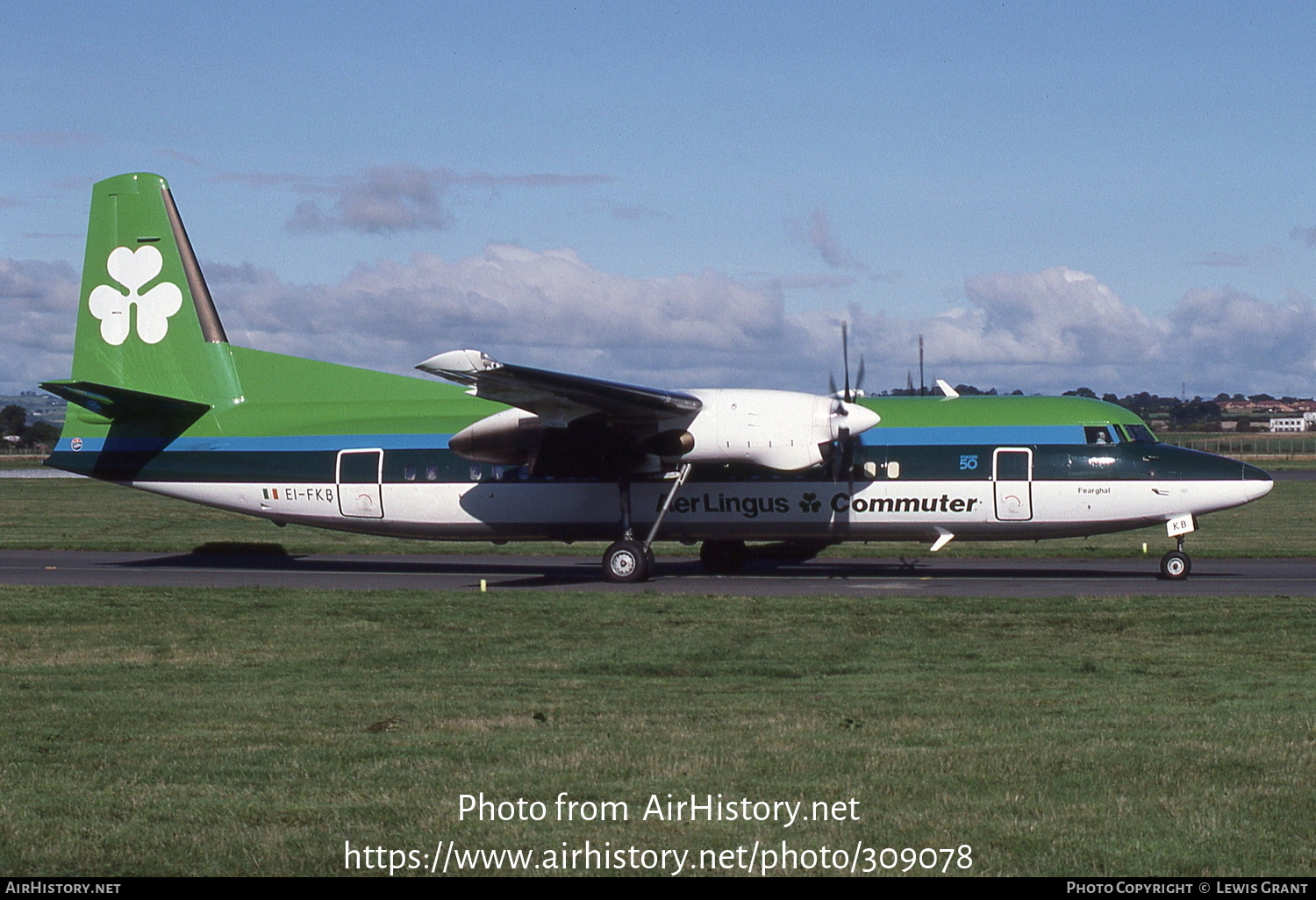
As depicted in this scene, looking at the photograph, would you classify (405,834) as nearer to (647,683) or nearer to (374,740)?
(374,740)

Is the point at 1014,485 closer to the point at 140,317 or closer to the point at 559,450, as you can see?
the point at 559,450

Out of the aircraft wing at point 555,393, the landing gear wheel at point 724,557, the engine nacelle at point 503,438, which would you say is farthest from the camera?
the landing gear wheel at point 724,557

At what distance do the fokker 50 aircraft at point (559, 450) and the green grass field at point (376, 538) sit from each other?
20.0ft

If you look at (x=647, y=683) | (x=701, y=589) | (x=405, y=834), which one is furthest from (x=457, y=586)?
(x=405, y=834)

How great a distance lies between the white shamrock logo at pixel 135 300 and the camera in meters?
25.6

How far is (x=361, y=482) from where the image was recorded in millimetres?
24297

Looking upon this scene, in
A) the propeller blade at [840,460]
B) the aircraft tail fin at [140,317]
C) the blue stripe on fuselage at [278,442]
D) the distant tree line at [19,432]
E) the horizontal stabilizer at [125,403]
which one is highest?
the distant tree line at [19,432]

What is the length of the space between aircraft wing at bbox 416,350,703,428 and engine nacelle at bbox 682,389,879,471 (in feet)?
1.69

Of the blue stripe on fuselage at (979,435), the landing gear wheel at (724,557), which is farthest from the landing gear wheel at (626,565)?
the blue stripe on fuselage at (979,435)

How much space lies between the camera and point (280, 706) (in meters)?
11.2

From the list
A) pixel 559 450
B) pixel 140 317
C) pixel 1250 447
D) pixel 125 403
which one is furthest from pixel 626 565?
pixel 1250 447

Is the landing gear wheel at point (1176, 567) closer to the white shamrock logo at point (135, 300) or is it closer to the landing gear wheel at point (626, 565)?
the landing gear wheel at point (626, 565)

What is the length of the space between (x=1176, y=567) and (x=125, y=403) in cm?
1985

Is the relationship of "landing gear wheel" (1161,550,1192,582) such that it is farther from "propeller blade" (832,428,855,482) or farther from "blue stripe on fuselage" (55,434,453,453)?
"blue stripe on fuselage" (55,434,453,453)
